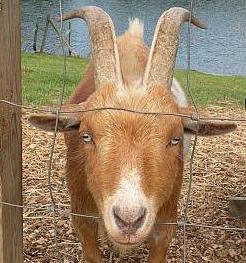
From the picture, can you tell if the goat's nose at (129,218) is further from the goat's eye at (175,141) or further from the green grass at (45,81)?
the green grass at (45,81)

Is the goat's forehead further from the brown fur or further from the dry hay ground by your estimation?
the dry hay ground

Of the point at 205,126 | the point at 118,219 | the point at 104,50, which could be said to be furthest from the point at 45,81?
the point at 118,219

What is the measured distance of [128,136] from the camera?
269 centimetres

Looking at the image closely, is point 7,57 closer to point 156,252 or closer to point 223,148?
point 156,252

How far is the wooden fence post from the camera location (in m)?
2.53

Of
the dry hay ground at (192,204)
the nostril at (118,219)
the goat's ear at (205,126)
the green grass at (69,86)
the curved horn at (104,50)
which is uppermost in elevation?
the curved horn at (104,50)

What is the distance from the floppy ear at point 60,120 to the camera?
304 cm

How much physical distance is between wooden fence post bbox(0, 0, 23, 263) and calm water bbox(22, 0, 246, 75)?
14.8 metres

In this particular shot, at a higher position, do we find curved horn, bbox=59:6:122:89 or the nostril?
curved horn, bbox=59:6:122:89

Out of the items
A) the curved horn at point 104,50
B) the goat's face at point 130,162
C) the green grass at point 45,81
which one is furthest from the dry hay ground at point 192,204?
the green grass at point 45,81

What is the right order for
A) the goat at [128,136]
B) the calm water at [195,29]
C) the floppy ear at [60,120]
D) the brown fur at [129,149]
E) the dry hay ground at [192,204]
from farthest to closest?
the calm water at [195,29] → the dry hay ground at [192,204] → the floppy ear at [60,120] → the brown fur at [129,149] → the goat at [128,136]

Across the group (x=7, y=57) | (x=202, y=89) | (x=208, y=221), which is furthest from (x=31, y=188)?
(x=202, y=89)

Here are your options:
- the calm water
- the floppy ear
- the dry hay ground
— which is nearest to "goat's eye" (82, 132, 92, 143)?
the floppy ear

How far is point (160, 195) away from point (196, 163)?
348 centimetres
